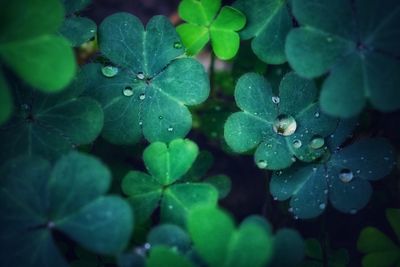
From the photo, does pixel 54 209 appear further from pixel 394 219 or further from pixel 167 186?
pixel 394 219

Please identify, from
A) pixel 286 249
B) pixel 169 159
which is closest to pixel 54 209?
pixel 169 159

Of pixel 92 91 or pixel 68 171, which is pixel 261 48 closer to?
pixel 92 91

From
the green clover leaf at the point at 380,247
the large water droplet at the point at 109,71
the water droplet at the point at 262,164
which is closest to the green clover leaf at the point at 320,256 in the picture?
the green clover leaf at the point at 380,247

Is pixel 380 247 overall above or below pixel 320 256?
above

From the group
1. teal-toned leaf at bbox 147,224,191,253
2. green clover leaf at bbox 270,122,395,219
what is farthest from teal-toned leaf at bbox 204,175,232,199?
teal-toned leaf at bbox 147,224,191,253

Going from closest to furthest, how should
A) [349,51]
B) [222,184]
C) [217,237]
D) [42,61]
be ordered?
1. [217,237]
2. [42,61]
3. [349,51]
4. [222,184]

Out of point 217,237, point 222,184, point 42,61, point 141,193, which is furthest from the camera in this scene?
point 222,184

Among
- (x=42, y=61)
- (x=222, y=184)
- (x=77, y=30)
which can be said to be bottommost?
(x=222, y=184)
